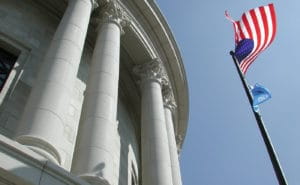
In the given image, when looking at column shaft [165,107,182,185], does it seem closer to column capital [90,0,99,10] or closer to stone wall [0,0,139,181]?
stone wall [0,0,139,181]

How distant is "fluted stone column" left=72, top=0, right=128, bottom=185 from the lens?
18.4 meters

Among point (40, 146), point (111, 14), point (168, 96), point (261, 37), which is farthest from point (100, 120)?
point (168, 96)

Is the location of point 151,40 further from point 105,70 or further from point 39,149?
point 39,149

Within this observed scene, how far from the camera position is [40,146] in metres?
15.7

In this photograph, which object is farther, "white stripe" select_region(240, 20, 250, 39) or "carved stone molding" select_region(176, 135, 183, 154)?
"carved stone molding" select_region(176, 135, 183, 154)

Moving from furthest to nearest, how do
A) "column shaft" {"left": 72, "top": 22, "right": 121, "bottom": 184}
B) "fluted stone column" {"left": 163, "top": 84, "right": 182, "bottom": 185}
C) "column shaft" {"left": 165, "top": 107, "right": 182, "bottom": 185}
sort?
1. "fluted stone column" {"left": 163, "top": 84, "right": 182, "bottom": 185}
2. "column shaft" {"left": 165, "top": 107, "right": 182, "bottom": 185}
3. "column shaft" {"left": 72, "top": 22, "right": 121, "bottom": 184}

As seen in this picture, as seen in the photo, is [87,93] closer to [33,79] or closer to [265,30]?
[33,79]

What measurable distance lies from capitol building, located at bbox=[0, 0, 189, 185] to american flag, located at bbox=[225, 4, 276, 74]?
740cm

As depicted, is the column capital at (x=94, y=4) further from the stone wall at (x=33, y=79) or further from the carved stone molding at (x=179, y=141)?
the carved stone molding at (x=179, y=141)

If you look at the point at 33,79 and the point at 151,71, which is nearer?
the point at 33,79

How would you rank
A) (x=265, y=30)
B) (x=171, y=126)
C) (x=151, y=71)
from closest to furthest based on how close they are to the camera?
(x=265, y=30) → (x=151, y=71) → (x=171, y=126)

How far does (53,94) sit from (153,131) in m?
11.9

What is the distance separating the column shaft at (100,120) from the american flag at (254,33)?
780 cm

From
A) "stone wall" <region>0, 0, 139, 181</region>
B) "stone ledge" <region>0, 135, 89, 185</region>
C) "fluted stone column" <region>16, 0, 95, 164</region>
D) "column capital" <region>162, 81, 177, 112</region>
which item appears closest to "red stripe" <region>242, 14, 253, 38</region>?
"column capital" <region>162, 81, 177, 112</region>
